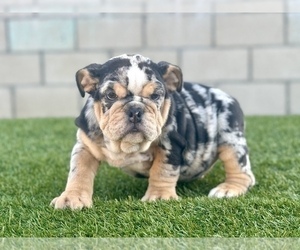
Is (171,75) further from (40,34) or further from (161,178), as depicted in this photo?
(40,34)

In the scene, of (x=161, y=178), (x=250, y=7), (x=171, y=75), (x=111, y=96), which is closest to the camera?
(x=111, y=96)

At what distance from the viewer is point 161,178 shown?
265 centimetres

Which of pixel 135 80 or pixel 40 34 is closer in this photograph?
pixel 135 80

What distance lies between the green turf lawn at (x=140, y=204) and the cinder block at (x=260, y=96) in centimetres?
193

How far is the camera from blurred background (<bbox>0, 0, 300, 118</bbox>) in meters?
Result: 5.84

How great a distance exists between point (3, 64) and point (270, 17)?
9.12 feet

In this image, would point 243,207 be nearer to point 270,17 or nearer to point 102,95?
point 102,95

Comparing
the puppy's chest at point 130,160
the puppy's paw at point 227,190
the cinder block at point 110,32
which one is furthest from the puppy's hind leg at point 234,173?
the cinder block at point 110,32

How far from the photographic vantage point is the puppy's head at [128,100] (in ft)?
8.07

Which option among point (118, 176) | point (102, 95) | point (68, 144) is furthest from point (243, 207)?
point (68, 144)

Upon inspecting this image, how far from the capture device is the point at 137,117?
8.03 ft

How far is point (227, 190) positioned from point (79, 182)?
2.32ft

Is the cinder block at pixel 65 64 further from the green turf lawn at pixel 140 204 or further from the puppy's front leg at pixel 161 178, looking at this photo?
the puppy's front leg at pixel 161 178

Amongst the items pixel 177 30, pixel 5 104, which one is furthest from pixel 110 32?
pixel 5 104
